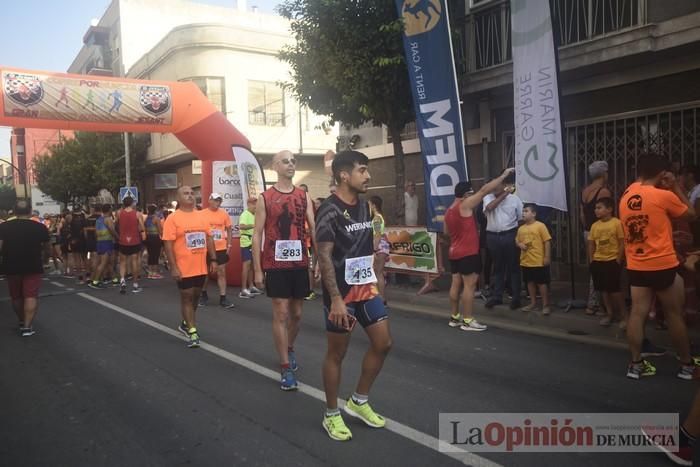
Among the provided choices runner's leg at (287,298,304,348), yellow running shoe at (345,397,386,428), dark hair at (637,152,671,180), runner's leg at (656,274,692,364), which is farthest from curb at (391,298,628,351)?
yellow running shoe at (345,397,386,428)

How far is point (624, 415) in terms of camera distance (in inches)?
161

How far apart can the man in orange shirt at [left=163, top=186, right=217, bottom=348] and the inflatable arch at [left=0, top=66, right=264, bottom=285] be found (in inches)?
208

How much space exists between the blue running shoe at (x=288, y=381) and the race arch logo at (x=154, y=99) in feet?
30.7

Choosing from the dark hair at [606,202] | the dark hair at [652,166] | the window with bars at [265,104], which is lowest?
the dark hair at [606,202]

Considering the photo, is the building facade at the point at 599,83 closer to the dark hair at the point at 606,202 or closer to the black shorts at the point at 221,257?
the dark hair at the point at 606,202

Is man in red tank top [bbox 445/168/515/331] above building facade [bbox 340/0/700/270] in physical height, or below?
below

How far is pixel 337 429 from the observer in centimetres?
377

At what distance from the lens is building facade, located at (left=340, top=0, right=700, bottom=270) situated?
8.66 metres

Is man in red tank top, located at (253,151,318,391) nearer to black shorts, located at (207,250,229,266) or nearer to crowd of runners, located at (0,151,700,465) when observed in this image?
crowd of runners, located at (0,151,700,465)

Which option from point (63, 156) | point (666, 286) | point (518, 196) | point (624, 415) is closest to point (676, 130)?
point (518, 196)

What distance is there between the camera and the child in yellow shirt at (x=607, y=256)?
645 cm

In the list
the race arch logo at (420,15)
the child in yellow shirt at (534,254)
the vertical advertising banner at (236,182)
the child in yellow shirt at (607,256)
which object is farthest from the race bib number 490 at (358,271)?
the vertical advertising banner at (236,182)

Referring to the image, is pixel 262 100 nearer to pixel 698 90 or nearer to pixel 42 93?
pixel 42 93

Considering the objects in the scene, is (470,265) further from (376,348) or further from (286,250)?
(376,348)
